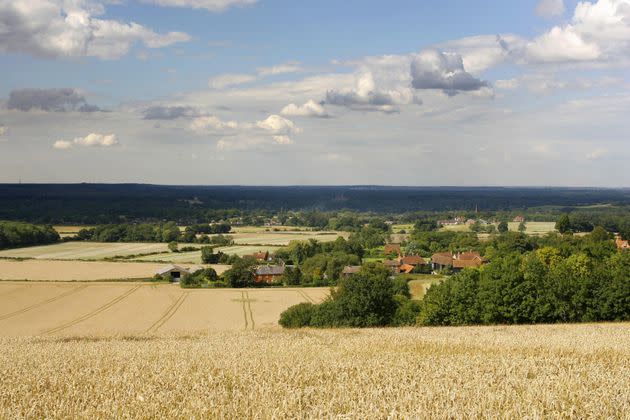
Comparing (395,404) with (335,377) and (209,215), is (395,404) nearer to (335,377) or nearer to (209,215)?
(335,377)

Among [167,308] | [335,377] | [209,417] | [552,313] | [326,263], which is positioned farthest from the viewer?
[326,263]

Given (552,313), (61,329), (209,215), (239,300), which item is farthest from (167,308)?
(209,215)

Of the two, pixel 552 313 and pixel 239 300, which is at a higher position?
pixel 552 313

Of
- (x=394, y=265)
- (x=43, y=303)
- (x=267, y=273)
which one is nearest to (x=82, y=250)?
(x=267, y=273)

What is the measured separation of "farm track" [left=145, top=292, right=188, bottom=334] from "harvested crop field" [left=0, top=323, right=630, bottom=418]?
27.0 m

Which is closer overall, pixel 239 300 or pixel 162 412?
pixel 162 412

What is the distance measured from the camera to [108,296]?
54844mm

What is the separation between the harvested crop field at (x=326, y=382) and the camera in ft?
24.9

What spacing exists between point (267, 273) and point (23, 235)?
6395 cm

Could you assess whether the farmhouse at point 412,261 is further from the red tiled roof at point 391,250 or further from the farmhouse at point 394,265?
the red tiled roof at point 391,250

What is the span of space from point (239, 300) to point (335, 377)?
147ft

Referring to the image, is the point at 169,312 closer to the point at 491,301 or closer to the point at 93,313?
the point at 93,313

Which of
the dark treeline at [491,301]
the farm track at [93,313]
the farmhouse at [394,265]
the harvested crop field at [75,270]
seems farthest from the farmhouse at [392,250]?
the dark treeline at [491,301]

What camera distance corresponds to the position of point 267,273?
2761 inches
